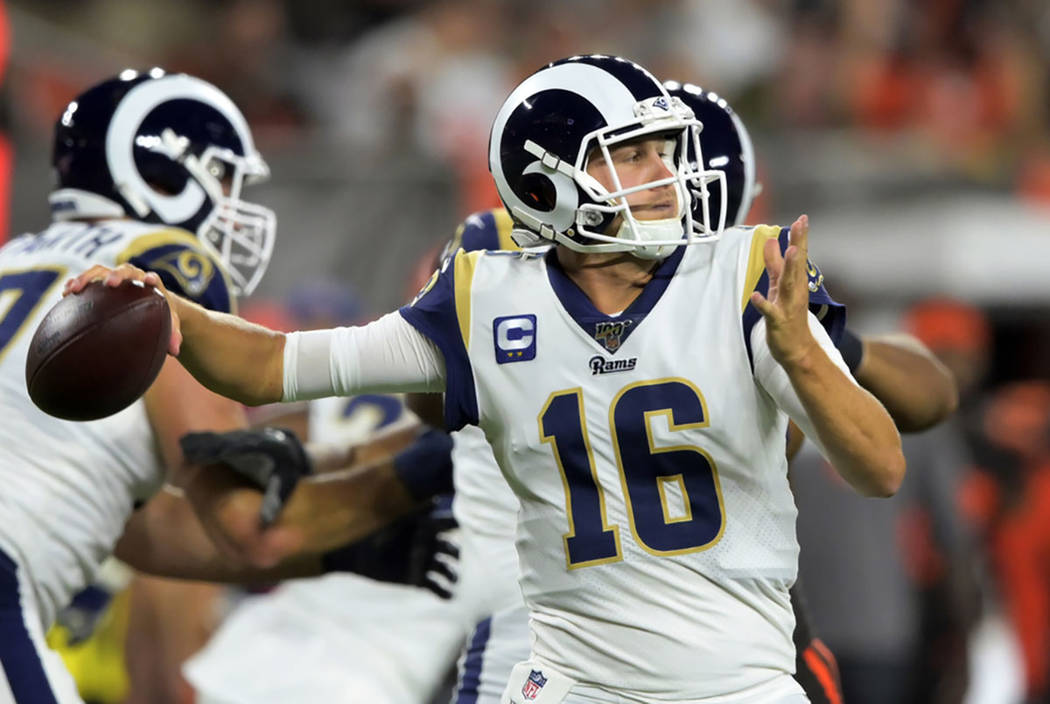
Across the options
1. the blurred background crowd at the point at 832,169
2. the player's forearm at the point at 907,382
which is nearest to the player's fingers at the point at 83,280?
the player's forearm at the point at 907,382

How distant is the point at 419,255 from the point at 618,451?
6769mm

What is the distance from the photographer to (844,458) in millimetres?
2592

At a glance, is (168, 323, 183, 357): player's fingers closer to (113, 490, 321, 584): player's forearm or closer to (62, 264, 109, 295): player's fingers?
(62, 264, 109, 295): player's fingers

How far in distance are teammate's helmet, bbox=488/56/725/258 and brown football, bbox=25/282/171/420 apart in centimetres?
73

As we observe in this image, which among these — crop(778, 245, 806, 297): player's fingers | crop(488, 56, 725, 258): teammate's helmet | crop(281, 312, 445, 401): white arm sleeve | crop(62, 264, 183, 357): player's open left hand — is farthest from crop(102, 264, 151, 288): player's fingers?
crop(778, 245, 806, 297): player's fingers

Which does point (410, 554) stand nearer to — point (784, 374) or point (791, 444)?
point (791, 444)

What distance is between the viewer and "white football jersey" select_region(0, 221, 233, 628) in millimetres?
3436

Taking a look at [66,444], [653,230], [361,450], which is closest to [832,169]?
[361,450]

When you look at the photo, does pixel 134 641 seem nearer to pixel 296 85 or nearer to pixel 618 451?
pixel 618 451

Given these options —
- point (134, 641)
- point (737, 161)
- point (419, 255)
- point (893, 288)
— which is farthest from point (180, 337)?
point (893, 288)

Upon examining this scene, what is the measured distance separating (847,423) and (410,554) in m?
1.48

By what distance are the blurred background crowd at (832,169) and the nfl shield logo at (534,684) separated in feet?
10.6

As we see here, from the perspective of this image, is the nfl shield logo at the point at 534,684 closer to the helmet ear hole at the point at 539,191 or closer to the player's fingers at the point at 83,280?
the helmet ear hole at the point at 539,191

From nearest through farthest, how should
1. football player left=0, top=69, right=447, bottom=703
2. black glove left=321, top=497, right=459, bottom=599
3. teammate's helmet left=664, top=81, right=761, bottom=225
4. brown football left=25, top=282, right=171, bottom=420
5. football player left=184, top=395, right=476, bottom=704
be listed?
brown football left=25, top=282, right=171, bottom=420
football player left=0, top=69, right=447, bottom=703
teammate's helmet left=664, top=81, right=761, bottom=225
black glove left=321, top=497, right=459, bottom=599
football player left=184, top=395, right=476, bottom=704
